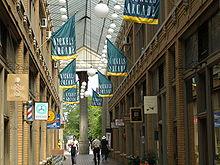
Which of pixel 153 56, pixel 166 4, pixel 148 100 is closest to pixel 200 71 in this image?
pixel 166 4

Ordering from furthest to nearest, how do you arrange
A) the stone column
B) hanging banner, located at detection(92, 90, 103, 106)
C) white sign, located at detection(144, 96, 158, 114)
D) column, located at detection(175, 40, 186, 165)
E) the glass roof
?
the stone column, hanging banner, located at detection(92, 90, 103, 106), the glass roof, white sign, located at detection(144, 96, 158, 114), column, located at detection(175, 40, 186, 165)

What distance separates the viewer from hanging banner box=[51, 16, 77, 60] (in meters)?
24.0

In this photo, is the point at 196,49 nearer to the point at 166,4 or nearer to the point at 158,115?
the point at 166,4

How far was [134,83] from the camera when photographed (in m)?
29.7

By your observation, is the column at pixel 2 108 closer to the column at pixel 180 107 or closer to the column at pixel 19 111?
the column at pixel 19 111

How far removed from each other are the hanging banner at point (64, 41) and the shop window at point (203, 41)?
34.2 ft

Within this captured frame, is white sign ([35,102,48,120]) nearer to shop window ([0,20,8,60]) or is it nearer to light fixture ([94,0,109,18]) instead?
shop window ([0,20,8,60])

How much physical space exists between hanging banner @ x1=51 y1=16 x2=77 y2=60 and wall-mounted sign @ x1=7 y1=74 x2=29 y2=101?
9630mm

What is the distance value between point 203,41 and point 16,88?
16.6 ft

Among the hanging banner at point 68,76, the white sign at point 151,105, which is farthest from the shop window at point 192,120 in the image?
the hanging banner at point 68,76

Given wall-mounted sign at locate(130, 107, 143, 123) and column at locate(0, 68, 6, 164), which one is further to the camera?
wall-mounted sign at locate(130, 107, 143, 123)

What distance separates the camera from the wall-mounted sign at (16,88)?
14156 millimetres

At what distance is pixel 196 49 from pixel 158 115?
7445 millimetres

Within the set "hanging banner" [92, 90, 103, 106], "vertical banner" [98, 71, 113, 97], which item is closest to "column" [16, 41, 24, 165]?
"vertical banner" [98, 71, 113, 97]
